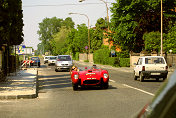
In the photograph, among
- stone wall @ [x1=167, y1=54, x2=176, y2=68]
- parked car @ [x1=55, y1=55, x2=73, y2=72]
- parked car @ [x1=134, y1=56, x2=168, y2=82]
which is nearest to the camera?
parked car @ [x1=134, y1=56, x2=168, y2=82]

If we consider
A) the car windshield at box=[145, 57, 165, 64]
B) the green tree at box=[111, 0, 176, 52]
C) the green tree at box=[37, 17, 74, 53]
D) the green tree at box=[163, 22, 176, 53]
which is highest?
the green tree at box=[37, 17, 74, 53]

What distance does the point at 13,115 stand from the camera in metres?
8.94

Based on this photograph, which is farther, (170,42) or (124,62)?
(124,62)

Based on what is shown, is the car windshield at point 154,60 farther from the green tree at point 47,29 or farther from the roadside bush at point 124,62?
the green tree at point 47,29

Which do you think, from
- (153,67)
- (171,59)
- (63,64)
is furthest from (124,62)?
(153,67)

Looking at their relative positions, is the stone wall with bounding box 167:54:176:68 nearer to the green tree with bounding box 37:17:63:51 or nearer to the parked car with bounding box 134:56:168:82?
the parked car with bounding box 134:56:168:82

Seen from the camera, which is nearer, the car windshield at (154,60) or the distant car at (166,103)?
the distant car at (166,103)

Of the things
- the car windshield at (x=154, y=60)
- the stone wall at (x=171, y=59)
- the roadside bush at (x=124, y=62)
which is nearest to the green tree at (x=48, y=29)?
the roadside bush at (x=124, y=62)

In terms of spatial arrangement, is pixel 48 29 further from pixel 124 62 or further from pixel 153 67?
pixel 153 67

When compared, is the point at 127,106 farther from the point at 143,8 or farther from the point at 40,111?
the point at 143,8

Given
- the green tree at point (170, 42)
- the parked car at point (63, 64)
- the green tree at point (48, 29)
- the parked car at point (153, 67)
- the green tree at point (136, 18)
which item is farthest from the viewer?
the green tree at point (48, 29)

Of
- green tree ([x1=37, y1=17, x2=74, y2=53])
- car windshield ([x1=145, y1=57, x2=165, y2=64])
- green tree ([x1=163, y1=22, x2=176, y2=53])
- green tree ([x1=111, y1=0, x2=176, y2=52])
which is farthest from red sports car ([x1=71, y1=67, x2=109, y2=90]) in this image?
green tree ([x1=37, y1=17, x2=74, y2=53])

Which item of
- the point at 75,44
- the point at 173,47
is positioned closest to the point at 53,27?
the point at 75,44

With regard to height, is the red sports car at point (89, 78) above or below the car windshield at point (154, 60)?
below
